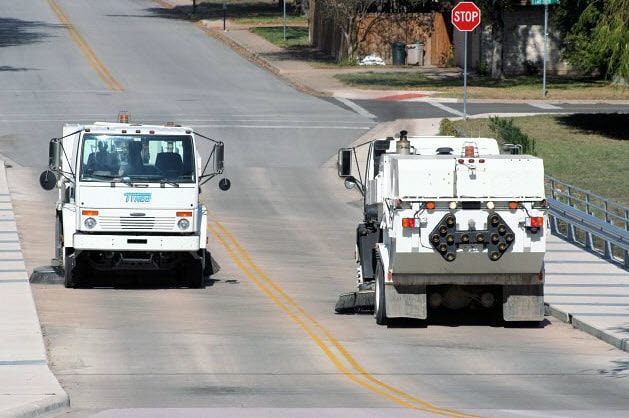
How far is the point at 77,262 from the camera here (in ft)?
82.9

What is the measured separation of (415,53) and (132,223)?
45.9 m

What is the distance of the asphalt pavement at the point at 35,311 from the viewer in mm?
15758

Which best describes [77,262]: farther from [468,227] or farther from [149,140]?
[468,227]

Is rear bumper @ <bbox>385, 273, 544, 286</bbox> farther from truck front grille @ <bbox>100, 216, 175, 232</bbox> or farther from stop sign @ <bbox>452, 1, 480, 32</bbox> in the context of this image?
stop sign @ <bbox>452, 1, 480, 32</bbox>

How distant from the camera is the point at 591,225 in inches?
1266

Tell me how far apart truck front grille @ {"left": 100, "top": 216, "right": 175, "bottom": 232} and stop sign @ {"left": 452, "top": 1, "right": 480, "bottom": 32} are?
25.3 metres

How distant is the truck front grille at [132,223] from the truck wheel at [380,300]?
4763mm

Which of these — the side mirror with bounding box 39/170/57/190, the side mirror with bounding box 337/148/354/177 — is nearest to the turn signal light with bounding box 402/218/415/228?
the side mirror with bounding box 337/148/354/177

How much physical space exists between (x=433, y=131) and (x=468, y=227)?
85.6 ft

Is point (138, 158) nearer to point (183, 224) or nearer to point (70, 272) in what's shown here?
point (183, 224)

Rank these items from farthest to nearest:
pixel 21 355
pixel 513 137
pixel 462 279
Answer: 1. pixel 513 137
2. pixel 462 279
3. pixel 21 355

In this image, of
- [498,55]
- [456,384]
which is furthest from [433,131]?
[456,384]

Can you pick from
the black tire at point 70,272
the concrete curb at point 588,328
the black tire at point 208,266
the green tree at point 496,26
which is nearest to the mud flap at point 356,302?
the concrete curb at point 588,328

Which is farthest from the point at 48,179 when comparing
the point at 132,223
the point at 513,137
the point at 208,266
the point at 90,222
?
the point at 513,137
